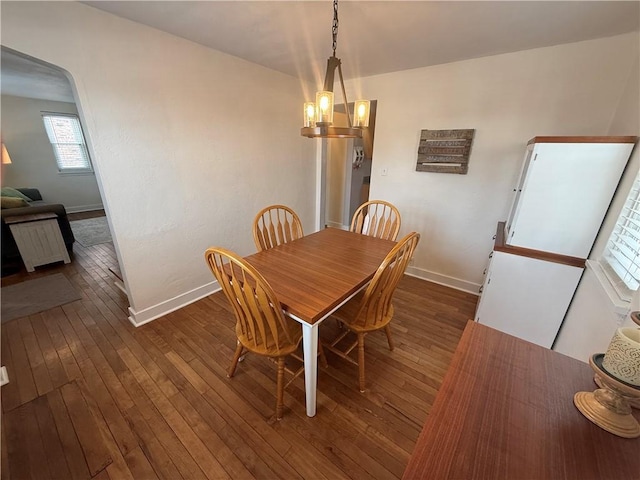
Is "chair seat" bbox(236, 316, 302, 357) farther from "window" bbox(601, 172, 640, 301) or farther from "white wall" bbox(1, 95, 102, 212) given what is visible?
"white wall" bbox(1, 95, 102, 212)

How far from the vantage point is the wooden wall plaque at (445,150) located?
242 centimetres

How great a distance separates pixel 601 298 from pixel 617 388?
3.47 ft

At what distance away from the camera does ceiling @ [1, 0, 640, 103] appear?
148 cm

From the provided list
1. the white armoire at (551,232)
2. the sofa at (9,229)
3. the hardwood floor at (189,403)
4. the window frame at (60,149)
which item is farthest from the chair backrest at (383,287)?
the window frame at (60,149)

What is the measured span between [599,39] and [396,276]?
7.70ft

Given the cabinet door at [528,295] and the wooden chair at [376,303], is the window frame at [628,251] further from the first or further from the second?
the wooden chair at [376,303]

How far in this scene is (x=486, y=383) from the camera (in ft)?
2.41

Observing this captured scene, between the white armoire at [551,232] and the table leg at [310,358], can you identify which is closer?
the table leg at [310,358]

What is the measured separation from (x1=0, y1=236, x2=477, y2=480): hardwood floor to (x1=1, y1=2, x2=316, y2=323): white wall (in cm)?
48

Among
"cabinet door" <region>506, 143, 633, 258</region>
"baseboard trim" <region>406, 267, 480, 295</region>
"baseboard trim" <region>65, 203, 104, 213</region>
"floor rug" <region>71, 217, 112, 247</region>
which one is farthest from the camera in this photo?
"baseboard trim" <region>65, 203, 104, 213</region>

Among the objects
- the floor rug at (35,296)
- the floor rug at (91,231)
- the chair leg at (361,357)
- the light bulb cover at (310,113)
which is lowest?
the floor rug at (35,296)

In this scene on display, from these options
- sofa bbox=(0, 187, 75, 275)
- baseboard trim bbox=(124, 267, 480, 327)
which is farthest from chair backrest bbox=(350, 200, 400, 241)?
sofa bbox=(0, 187, 75, 275)

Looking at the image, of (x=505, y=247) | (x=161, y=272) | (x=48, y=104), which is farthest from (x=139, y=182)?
(x=48, y=104)

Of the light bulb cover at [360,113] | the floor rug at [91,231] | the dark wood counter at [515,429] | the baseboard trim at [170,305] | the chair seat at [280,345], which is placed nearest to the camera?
the dark wood counter at [515,429]
